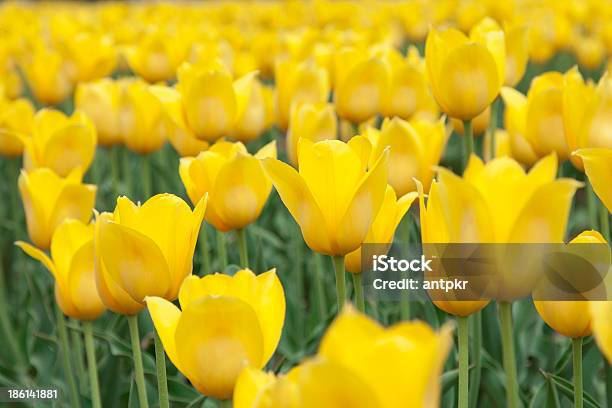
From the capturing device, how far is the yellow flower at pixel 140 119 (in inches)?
94.3

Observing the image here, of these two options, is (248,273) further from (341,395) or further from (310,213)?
(341,395)

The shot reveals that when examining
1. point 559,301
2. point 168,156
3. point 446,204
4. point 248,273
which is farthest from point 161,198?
point 168,156

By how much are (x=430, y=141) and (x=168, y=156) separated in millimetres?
1943

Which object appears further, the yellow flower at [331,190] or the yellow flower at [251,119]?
the yellow flower at [251,119]

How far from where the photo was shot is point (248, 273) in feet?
3.63

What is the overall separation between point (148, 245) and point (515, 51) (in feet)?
4.11

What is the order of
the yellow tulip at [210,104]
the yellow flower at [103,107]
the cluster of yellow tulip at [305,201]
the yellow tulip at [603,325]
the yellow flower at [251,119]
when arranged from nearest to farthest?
the yellow tulip at [603,325] < the cluster of yellow tulip at [305,201] < the yellow tulip at [210,104] < the yellow flower at [251,119] < the yellow flower at [103,107]

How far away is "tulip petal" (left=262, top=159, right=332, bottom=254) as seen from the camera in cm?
125

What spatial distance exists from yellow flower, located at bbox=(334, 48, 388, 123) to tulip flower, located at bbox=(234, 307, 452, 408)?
1.52m

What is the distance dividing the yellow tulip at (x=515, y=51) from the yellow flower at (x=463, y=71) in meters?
0.29

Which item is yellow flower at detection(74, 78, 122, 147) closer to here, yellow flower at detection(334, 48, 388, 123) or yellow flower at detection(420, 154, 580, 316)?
yellow flower at detection(334, 48, 388, 123)

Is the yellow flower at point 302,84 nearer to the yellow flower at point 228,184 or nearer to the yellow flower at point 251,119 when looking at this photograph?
the yellow flower at point 251,119

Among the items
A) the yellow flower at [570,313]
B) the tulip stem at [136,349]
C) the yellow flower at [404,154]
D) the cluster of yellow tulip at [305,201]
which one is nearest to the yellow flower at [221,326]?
the cluster of yellow tulip at [305,201]

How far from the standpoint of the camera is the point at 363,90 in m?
2.20
